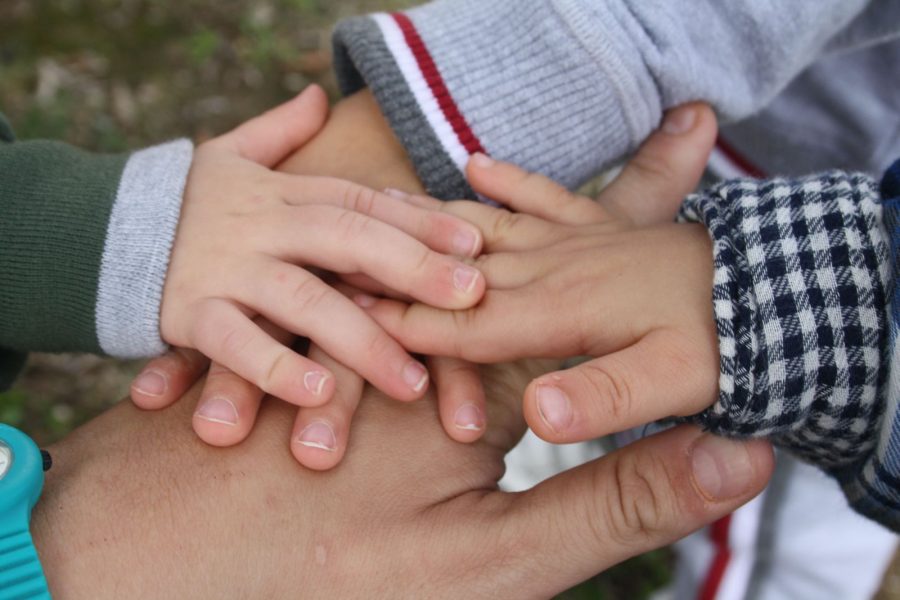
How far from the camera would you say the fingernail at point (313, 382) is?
1109mm

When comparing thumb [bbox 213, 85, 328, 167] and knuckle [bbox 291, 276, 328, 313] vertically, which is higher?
thumb [bbox 213, 85, 328, 167]

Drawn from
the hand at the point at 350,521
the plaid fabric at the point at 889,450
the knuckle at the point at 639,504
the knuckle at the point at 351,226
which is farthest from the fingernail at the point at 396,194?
the plaid fabric at the point at 889,450

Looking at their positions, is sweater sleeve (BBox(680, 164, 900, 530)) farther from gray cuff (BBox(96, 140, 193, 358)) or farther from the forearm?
gray cuff (BBox(96, 140, 193, 358))

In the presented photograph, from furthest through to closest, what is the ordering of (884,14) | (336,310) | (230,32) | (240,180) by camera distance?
(230,32) < (884,14) < (240,180) < (336,310)

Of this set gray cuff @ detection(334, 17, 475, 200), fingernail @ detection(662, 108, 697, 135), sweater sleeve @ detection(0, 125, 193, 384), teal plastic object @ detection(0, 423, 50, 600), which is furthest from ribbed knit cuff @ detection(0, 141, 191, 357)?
fingernail @ detection(662, 108, 697, 135)

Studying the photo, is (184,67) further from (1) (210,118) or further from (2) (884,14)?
(2) (884,14)

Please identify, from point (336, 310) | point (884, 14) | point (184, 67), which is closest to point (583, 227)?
point (336, 310)

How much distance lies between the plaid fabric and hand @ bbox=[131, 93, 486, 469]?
505mm

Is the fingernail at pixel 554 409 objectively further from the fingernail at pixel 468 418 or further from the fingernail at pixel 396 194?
the fingernail at pixel 396 194

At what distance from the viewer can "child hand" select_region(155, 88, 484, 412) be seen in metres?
1.14

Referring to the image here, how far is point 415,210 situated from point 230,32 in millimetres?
1764

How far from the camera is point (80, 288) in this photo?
119 cm

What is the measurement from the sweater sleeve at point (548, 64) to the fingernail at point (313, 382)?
0.41 meters

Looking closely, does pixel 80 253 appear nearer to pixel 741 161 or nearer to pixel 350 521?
pixel 350 521
